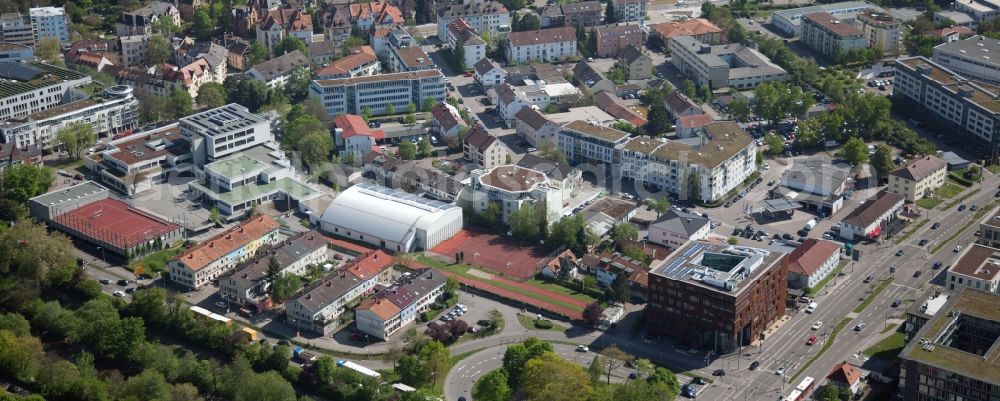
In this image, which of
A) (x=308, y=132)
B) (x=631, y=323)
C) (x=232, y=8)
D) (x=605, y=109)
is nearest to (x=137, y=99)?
(x=308, y=132)

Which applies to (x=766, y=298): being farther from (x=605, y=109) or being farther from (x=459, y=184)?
(x=605, y=109)

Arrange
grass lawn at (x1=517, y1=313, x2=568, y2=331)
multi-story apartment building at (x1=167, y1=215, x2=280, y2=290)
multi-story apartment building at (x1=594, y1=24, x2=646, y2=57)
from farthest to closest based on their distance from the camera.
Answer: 1. multi-story apartment building at (x1=594, y1=24, x2=646, y2=57)
2. multi-story apartment building at (x1=167, y1=215, x2=280, y2=290)
3. grass lawn at (x1=517, y1=313, x2=568, y2=331)

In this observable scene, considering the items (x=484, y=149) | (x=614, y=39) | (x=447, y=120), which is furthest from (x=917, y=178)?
(x=614, y=39)

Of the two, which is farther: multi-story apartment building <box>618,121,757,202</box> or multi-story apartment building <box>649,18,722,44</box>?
multi-story apartment building <box>649,18,722,44</box>

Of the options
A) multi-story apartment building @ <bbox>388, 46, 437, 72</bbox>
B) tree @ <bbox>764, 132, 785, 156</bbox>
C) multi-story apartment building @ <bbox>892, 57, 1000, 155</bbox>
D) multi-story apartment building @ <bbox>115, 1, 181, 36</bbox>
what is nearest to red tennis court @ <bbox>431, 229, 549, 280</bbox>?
tree @ <bbox>764, 132, 785, 156</bbox>

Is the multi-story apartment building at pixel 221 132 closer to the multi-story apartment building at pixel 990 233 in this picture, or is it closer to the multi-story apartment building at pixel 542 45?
the multi-story apartment building at pixel 542 45

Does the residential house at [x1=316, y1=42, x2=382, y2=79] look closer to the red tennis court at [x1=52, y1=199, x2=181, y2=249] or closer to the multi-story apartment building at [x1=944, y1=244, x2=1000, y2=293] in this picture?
the red tennis court at [x1=52, y1=199, x2=181, y2=249]

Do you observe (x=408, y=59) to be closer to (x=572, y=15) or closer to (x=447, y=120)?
(x=447, y=120)
